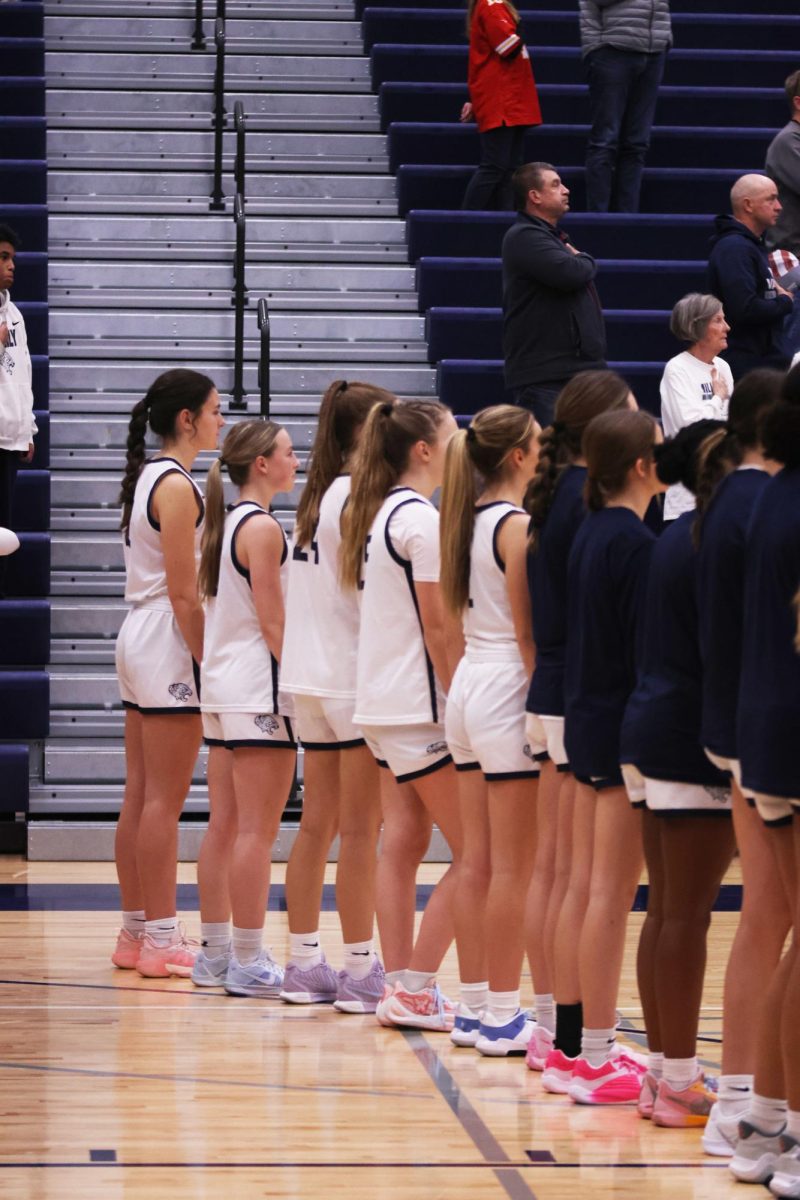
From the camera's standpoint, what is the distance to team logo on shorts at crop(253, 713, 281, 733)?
5.01 meters

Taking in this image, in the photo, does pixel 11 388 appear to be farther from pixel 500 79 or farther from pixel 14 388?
pixel 500 79

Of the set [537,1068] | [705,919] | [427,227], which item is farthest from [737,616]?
[427,227]

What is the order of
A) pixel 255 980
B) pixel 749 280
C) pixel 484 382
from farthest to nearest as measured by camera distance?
pixel 484 382, pixel 749 280, pixel 255 980

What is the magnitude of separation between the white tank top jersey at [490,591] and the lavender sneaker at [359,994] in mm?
1088

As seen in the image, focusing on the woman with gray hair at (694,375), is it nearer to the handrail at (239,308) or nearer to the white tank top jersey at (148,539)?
the handrail at (239,308)

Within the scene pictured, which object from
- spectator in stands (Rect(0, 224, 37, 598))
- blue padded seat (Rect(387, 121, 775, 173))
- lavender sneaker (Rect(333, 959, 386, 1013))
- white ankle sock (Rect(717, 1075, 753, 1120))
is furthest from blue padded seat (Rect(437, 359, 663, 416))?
white ankle sock (Rect(717, 1075, 753, 1120))

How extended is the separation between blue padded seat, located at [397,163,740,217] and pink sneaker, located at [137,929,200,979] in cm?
532

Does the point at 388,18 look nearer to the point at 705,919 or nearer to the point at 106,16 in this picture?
Result: the point at 106,16

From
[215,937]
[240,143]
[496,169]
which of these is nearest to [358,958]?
[215,937]

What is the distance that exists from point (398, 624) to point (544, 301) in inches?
122

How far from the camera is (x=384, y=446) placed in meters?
4.60

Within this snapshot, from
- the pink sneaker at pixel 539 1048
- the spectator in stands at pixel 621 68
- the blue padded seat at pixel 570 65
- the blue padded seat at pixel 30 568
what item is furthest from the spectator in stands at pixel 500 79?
the pink sneaker at pixel 539 1048

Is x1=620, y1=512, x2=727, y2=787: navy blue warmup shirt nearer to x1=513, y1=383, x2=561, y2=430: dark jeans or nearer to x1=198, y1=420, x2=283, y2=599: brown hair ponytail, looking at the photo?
x1=198, y1=420, x2=283, y2=599: brown hair ponytail

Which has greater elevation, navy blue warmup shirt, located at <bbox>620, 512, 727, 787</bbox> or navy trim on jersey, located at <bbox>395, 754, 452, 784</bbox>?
navy blue warmup shirt, located at <bbox>620, 512, 727, 787</bbox>
